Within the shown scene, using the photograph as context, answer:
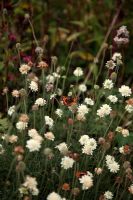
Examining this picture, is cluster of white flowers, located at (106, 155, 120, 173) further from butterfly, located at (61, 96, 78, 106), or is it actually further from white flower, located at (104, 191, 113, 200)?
butterfly, located at (61, 96, 78, 106)

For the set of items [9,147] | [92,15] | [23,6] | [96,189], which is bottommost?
[96,189]

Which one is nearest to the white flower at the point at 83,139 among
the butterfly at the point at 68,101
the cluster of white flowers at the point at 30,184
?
the butterfly at the point at 68,101

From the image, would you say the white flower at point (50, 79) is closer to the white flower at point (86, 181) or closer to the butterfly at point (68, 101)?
the butterfly at point (68, 101)

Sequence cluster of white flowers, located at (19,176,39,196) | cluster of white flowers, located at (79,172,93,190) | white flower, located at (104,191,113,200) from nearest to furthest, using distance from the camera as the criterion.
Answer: cluster of white flowers, located at (19,176,39,196)
cluster of white flowers, located at (79,172,93,190)
white flower, located at (104,191,113,200)

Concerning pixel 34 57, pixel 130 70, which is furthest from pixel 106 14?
pixel 34 57

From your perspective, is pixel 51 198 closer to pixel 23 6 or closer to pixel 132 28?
pixel 23 6

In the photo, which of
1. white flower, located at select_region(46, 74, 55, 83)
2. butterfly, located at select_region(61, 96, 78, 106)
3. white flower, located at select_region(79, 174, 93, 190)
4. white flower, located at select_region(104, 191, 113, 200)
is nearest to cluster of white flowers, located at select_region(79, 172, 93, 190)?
white flower, located at select_region(79, 174, 93, 190)

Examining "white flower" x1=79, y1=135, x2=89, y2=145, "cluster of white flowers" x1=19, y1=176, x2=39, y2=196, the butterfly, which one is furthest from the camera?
the butterfly

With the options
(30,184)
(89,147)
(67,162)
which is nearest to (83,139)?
(89,147)

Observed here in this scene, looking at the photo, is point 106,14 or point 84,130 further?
point 106,14

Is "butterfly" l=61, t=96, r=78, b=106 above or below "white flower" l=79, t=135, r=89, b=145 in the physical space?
above
